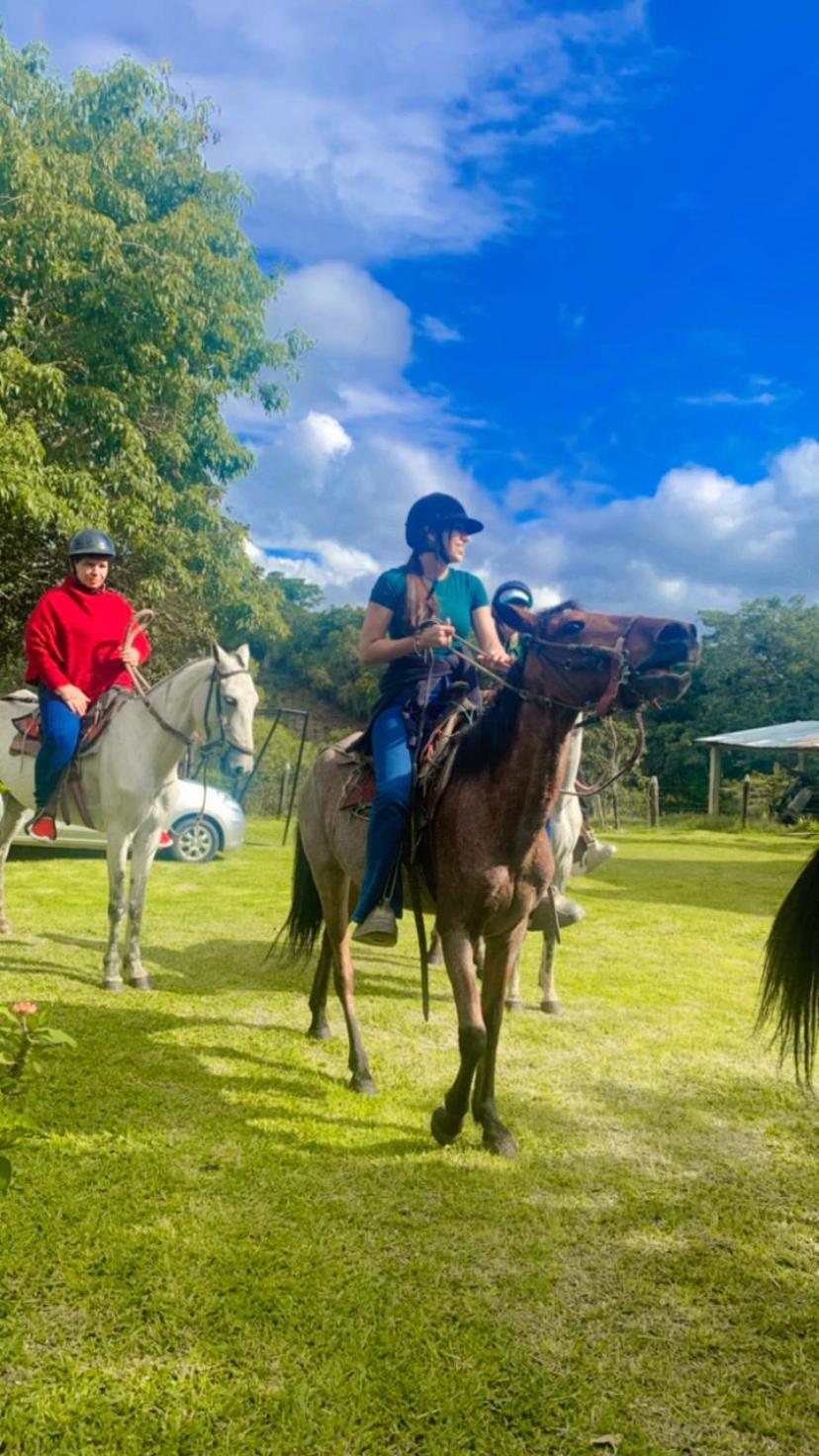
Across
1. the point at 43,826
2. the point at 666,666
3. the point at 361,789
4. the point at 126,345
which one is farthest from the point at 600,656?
the point at 126,345

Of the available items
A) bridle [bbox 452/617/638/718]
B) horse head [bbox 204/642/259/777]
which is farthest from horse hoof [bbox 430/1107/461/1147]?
horse head [bbox 204/642/259/777]

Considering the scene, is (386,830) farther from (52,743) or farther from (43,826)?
(43,826)

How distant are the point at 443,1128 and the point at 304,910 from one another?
2.02m

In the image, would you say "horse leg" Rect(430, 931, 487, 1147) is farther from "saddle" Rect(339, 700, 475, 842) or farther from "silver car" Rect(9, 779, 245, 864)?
"silver car" Rect(9, 779, 245, 864)

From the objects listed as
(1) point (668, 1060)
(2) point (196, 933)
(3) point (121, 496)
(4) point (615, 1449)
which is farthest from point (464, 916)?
(3) point (121, 496)

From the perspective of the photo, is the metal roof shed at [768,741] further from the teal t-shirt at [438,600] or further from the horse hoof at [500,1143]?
the horse hoof at [500,1143]

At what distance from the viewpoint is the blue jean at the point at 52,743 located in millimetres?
5496

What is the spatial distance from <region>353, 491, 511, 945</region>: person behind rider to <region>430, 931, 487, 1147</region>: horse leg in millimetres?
334

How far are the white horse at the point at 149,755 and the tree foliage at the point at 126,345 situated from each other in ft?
17.5

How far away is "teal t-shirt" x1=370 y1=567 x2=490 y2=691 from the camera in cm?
364

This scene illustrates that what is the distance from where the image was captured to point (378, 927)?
3404 mm

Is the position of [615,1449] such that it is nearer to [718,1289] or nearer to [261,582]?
[718,1289]

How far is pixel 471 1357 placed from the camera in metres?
2.12

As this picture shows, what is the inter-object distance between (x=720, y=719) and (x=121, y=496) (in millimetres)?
31689
